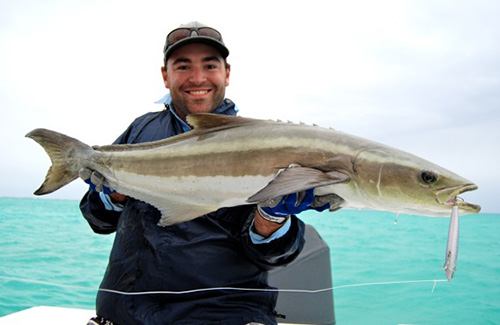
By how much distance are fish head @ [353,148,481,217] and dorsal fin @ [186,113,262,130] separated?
0.74 meters

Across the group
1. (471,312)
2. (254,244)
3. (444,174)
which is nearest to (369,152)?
(444,174)

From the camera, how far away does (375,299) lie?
8.95m

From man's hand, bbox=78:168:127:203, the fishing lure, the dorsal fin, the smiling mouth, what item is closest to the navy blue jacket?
man's hand, bbox=78:168:127:203

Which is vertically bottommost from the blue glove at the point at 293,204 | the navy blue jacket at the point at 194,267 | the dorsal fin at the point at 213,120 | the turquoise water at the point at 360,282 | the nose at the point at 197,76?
the turquoise water at the point at 360,282

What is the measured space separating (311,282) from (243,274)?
5.98ft

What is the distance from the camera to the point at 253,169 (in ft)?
7.43

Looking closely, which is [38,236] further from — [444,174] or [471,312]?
[444,174]

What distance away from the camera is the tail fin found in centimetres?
270

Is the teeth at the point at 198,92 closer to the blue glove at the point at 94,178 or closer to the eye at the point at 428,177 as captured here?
the blue glove at the point at 94,178

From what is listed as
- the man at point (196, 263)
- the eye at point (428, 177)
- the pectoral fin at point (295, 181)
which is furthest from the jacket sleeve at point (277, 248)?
the eye at point (428, 177)

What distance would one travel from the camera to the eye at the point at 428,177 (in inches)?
78.1

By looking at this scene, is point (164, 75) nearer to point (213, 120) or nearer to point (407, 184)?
point (213, 120)

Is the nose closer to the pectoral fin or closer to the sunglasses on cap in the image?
the sunglasses on cap

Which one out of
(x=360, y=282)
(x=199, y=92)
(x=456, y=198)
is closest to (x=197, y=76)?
(x=199, y=92)
